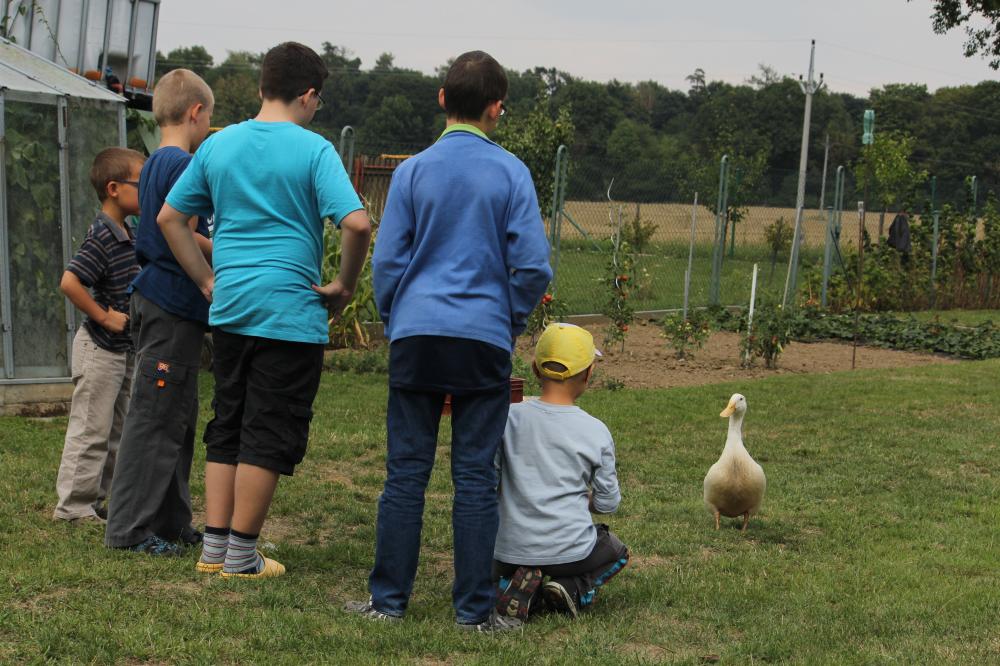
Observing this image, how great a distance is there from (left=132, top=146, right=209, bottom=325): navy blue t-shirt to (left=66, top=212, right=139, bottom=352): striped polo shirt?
51cm

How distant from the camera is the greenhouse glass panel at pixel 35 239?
24.5ft

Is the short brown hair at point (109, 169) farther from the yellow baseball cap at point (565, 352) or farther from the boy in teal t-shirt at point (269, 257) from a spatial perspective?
the yellow baseball cap at point (565, 352)

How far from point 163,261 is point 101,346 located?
29.3 inches

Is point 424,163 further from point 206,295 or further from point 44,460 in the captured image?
point 44,460

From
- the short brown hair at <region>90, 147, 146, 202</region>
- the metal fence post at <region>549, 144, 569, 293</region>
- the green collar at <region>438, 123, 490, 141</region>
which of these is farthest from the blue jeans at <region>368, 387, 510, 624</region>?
the metal fence post at <region>549, 144, 569, 293</region>

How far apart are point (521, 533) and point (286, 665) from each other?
39.3 inches

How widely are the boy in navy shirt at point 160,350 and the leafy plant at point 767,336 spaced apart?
829 cm

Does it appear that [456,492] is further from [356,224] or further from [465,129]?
[465,129]

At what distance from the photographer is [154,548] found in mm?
4461

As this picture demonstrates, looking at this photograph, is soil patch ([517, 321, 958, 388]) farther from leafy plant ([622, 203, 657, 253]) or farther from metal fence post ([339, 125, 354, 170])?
leafy plant ([622, 203, 657, 253])

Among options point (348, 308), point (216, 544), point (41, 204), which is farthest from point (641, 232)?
point (216, 544)

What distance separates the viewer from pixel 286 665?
10.9 ft

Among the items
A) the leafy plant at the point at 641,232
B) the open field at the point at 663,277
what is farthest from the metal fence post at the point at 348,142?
the leafy plant at the point at 641,232

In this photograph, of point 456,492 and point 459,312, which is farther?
point 456,492
